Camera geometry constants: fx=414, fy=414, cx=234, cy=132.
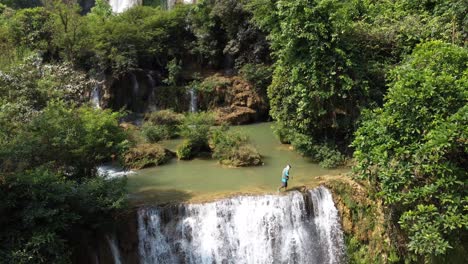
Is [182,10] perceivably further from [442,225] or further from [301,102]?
[442,225]

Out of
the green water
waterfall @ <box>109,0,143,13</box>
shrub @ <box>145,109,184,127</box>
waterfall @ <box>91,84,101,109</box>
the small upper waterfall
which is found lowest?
the green water

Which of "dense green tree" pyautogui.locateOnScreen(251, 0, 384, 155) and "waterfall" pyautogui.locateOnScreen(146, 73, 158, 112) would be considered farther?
"waterfall" pyautogui.locateOnScreen(146, 73, 158, 112)

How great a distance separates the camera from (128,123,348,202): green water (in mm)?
14391

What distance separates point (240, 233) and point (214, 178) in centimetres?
358

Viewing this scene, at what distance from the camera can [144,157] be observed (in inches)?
730

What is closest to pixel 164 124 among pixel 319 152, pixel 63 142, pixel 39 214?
pixel 319 152

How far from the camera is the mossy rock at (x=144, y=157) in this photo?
18.3m

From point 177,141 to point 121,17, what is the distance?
41.0 feet

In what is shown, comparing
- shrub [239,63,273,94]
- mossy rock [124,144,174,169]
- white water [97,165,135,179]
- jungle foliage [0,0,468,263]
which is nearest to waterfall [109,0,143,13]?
jungle foliage [0,0,468,263]

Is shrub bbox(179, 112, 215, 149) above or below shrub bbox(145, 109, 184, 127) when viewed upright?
below

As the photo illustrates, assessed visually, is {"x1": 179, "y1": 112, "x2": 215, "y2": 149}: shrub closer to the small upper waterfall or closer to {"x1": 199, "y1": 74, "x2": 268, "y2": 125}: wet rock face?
{"x1": 199, "y1": 74, "x2": 268, "y2": 125}: wet rock face

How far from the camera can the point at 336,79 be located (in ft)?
55.2

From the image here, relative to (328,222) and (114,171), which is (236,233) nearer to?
(328,222)

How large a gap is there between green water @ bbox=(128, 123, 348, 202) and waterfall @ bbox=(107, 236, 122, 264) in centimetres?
194
